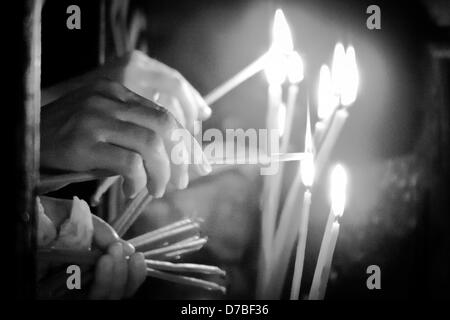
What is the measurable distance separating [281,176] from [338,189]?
0.14 meters

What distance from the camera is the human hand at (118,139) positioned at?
3.84 feet

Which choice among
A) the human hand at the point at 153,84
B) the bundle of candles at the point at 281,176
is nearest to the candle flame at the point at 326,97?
the bundle of candles at the point at 281,176

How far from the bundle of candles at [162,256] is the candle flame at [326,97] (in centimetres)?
39

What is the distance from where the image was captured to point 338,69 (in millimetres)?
1312

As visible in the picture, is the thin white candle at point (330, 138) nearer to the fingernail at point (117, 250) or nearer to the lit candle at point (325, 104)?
the lit candle at point (325, 104)

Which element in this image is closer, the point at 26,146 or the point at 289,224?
the point at 26,146

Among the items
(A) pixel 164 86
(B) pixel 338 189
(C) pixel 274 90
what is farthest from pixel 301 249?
(A) pixel 164 86

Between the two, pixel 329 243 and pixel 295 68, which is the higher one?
pixel 295 68

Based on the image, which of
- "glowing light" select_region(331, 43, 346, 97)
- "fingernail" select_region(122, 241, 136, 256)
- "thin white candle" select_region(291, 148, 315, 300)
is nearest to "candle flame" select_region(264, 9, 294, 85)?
"glowing light" select_region(331, 43, 346, 97)

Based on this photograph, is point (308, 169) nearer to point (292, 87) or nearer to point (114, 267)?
point (292, 87)

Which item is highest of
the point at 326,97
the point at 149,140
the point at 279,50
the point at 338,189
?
the point at 279,50

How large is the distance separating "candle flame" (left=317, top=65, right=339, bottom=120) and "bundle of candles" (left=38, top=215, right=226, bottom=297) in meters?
0.39

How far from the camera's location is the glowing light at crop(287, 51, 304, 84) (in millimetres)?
1321

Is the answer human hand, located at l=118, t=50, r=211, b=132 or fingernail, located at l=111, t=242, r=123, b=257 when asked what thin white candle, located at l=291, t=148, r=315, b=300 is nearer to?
human hand, located at l=118, t=50, r=211, b=132
